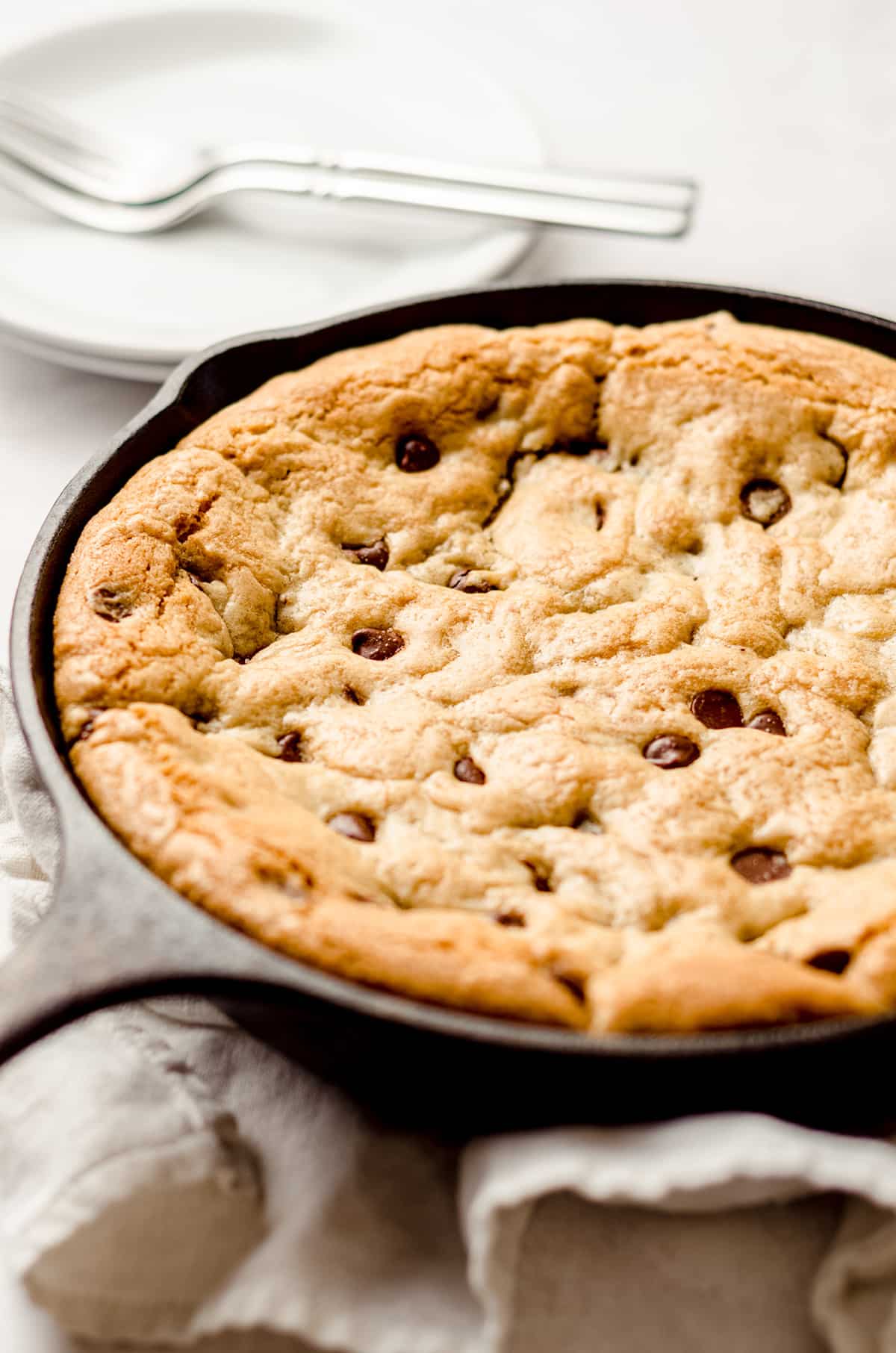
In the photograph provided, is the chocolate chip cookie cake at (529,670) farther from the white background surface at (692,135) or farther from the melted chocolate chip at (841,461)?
the white background surface at (692,135)

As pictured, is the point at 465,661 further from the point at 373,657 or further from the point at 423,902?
the point at 423,902

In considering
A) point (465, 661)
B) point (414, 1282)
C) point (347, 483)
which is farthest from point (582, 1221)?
point (347, 483)

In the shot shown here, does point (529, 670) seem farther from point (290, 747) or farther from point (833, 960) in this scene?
point (833, 960)

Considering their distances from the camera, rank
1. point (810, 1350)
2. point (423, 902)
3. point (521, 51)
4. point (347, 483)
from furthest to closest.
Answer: point (521, 51) < point (347, 483) < point (423, 902) < point (810, 1350)

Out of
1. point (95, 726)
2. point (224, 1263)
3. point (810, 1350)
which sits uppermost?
point (95, 726)

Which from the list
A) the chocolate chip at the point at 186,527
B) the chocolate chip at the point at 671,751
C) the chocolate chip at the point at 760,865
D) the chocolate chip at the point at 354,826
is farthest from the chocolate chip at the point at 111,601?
the chocolate chip at the point at 760,865

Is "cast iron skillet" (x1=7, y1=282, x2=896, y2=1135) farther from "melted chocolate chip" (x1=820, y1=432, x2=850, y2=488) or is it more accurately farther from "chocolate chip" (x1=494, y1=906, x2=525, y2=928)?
"melted chocolate chip" (x1=820, y1=432, x2=850, y2=488)

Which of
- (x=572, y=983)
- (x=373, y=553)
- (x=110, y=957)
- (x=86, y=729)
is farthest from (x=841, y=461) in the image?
(x=110, y=957)
